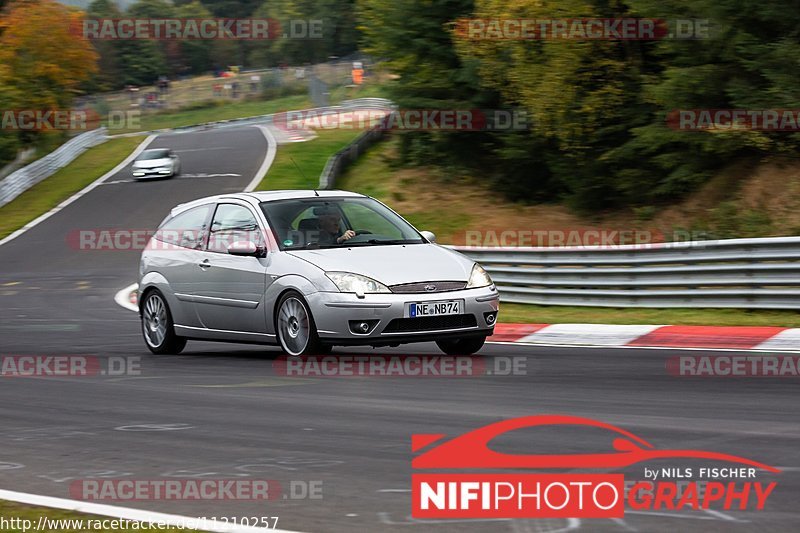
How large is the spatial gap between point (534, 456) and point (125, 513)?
1.96 m

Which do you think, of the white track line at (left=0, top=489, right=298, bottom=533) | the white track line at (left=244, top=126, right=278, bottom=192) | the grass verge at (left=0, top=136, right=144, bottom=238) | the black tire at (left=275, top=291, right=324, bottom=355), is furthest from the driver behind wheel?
the white track line at (left=244, top=126, right=278, bottom=192)

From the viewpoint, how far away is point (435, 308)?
10.1 m

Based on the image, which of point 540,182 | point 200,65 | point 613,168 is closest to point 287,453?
point 613,168

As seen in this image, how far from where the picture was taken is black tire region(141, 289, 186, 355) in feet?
40.4

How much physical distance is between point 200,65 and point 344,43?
116 ft

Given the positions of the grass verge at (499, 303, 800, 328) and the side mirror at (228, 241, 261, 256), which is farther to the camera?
the grass verge at (499, 303, 800, 328)

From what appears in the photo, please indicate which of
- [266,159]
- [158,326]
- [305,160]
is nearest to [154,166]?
[266,159]

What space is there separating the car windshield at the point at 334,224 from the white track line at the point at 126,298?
817 centimetres

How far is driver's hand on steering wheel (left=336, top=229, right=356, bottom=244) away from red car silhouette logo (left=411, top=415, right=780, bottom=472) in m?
4.50

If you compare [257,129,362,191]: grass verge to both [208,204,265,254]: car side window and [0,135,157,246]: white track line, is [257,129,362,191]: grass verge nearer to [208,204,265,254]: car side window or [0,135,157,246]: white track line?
[0,135,157,246]: white track line

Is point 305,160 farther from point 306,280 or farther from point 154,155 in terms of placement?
point 306,280

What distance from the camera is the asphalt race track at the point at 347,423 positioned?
5.25 metres

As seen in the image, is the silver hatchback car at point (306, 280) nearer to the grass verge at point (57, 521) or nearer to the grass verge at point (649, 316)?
the grass verge at point (649, 316)

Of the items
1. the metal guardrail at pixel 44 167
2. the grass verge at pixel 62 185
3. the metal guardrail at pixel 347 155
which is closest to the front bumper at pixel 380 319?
the metal guardrail at pixel 347 155
